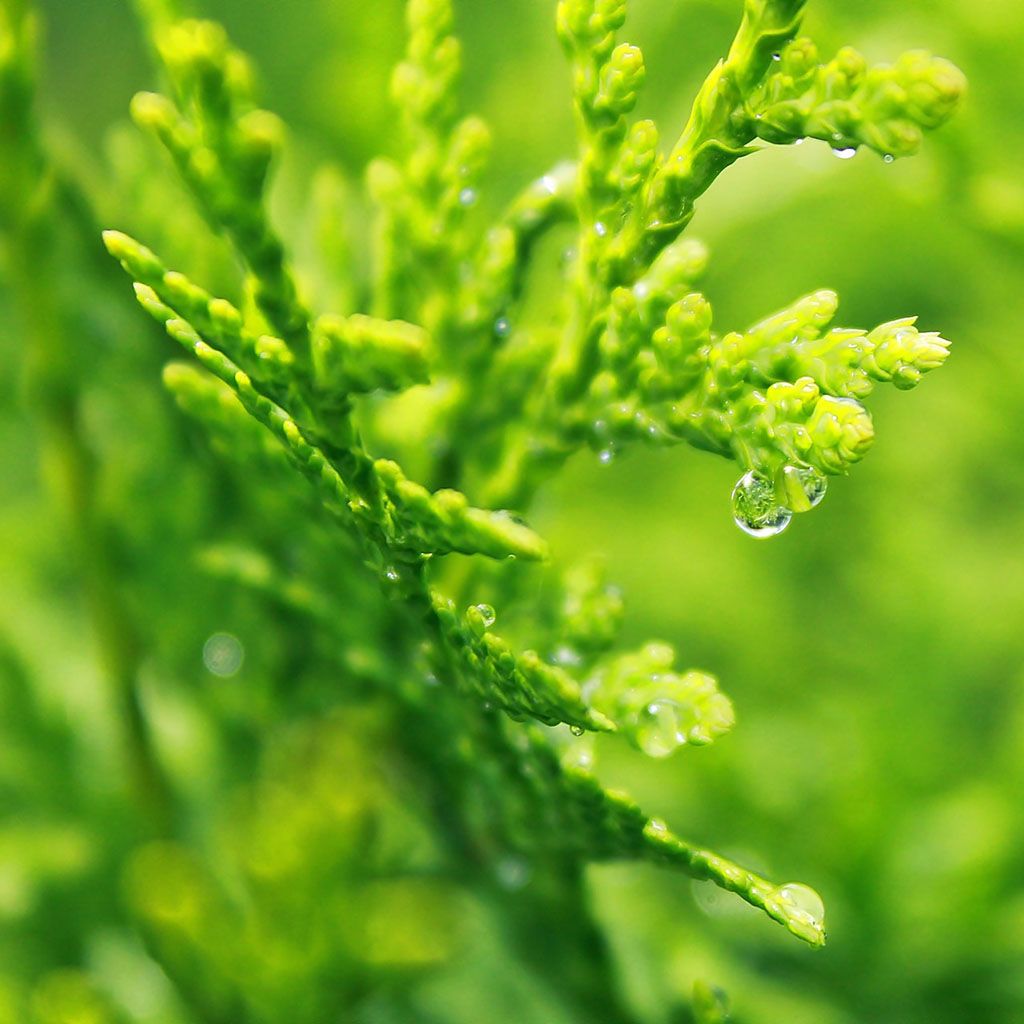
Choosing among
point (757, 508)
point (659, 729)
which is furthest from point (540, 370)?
point (659, 729)

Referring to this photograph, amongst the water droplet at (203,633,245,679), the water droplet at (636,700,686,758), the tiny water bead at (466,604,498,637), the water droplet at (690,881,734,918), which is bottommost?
the tiny water bead at (466,604,498,637)

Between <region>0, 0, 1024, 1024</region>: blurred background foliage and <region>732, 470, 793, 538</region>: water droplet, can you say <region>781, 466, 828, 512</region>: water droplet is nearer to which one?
<region>732, 470, 793, 538</region>: water droplet

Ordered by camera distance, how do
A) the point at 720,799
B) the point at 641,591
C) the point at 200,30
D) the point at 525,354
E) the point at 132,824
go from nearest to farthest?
1. the point at 200,30
2. the point at 525,354
3. the point at 132,824
4. the point at 720,799
5. the point at 641,591

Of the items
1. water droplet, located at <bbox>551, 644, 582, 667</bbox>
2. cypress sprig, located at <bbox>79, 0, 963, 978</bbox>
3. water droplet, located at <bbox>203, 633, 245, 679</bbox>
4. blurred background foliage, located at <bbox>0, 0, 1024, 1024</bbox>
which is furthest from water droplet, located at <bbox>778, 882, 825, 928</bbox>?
water droplet, located at <bbox>203, 633, 245, 679</bbox>

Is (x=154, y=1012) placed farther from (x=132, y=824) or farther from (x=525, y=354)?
(x=525, y=354)

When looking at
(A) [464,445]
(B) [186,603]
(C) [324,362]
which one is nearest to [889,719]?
(A) [464,445]

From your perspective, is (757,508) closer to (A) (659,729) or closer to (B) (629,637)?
(A) (659,729)
